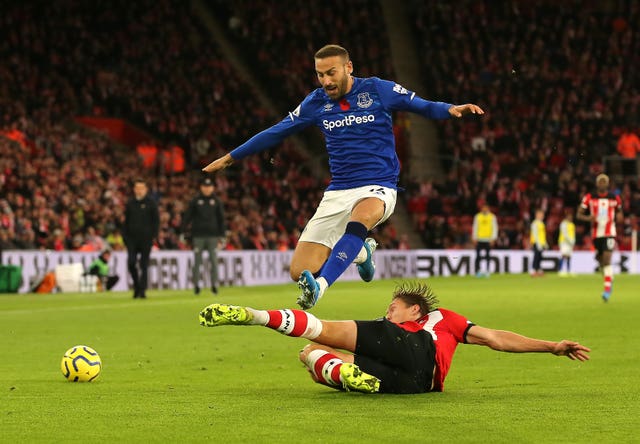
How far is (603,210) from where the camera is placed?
21.5 metres

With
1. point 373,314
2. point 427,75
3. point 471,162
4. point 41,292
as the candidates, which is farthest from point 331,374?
point 427,75

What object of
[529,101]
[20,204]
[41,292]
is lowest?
[41,292]

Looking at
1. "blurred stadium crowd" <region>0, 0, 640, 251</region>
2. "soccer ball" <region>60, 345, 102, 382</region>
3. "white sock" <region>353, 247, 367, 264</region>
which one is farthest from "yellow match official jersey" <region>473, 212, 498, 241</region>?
"soccer ball" <region>60, 345, 102, 382</region>

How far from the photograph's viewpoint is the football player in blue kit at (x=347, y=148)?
33.2ft

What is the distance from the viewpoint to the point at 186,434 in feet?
21.6

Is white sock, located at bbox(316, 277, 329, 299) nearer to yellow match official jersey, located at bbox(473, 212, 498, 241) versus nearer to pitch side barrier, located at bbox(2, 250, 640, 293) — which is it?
pitch side barrier, located at bbox(2, 250, 640, 293)

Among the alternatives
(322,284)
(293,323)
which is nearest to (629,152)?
(322,284)

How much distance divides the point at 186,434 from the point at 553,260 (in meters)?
32.6

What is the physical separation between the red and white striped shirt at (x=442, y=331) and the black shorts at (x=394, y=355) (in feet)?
0.19

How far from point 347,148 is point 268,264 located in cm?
2139

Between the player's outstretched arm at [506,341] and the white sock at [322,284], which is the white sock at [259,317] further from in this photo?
the player's outstretched arm at [506,341]

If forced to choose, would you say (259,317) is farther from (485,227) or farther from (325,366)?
(485,227)

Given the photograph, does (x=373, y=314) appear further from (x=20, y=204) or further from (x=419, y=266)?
(x=419, y=266)

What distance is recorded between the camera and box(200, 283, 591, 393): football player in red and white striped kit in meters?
8.10
